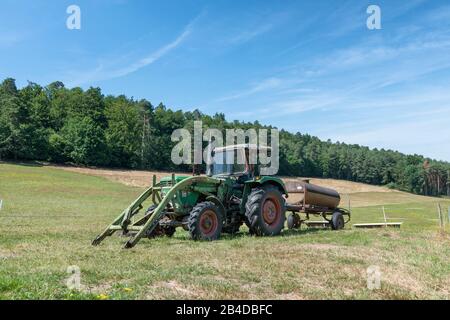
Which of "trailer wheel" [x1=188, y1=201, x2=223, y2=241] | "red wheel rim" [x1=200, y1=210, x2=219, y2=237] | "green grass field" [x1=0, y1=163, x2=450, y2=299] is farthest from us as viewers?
"red wheel rim" [x1=200, y1=210, x2=219, y2=237]

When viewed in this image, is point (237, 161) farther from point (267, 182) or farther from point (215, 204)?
point (215, 204)

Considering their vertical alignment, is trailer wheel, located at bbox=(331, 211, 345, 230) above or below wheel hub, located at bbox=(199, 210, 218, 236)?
below

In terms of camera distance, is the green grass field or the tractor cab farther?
the tractor cab

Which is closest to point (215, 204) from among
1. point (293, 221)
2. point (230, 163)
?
point (230, 163)

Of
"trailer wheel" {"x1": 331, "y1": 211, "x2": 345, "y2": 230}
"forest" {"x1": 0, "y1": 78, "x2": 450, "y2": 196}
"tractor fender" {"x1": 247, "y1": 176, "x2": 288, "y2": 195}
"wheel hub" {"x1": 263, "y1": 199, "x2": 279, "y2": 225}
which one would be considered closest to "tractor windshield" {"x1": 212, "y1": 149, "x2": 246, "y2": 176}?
"tractor fender" {"x1": 247, "y1": 176, "x2": 288, "y2": 195}

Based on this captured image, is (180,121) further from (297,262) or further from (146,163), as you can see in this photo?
(297,262)

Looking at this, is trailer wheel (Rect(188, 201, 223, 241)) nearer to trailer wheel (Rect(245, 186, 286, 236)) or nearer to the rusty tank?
trailer wheel (Rect(245, 186, 286, 236))

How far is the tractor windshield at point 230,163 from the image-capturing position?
1354 centimetres

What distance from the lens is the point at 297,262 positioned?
8.40 metres

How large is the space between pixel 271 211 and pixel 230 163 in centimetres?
200

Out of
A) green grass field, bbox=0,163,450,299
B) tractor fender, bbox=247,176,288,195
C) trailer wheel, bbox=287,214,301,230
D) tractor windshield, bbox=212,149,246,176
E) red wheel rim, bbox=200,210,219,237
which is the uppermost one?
tractor windshield, bbox=212,149,246,176

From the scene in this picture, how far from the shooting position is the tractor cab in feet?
44.3

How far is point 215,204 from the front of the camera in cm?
1220

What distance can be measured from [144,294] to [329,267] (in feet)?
12.3
